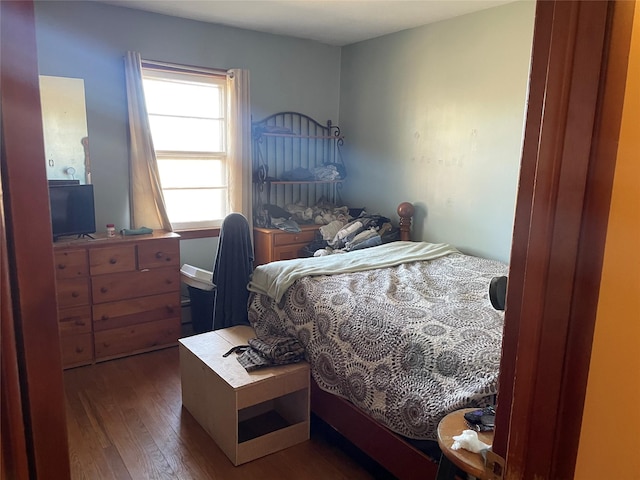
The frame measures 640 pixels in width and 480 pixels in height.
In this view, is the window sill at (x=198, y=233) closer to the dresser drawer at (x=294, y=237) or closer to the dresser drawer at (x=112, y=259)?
the dresser drawer at (x=294, y=237)

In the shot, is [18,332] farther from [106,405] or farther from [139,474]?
[106,405]

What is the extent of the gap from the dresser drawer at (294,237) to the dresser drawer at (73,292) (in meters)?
1.46

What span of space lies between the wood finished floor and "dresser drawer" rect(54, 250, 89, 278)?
2.18ft

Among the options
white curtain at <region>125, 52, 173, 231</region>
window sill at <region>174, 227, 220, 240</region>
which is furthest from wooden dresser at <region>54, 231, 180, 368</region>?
window sill at <region>174, 227, 220, 240</region>

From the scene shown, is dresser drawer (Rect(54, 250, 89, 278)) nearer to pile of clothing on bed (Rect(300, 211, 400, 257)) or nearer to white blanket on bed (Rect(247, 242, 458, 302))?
white blanket on bed (Rect(247, 242, 458, 302))

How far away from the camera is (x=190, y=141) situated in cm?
393

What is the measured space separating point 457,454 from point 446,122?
2.98 m

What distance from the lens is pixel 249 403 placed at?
86.8 inches

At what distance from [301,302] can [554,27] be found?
1.98 metres

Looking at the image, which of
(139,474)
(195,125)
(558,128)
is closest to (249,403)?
(139,474)

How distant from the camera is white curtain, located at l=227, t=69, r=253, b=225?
3.91 meters

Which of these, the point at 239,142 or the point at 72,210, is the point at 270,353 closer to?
the point at 72,210

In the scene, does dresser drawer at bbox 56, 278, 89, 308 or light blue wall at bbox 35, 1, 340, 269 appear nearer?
dresser drawer at bbox 56, 278, 89, 308

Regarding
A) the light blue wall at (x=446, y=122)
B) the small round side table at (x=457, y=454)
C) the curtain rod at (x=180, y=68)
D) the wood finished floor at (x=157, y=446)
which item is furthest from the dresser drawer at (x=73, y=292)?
the small round side table at (x=457, y=454)
